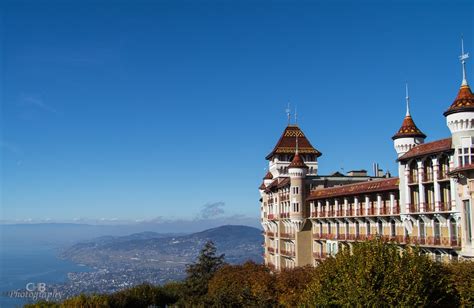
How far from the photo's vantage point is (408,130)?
2069 inches

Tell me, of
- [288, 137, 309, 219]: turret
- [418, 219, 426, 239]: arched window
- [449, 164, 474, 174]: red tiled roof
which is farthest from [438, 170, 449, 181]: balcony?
[288, 137, 309, 219]: turret

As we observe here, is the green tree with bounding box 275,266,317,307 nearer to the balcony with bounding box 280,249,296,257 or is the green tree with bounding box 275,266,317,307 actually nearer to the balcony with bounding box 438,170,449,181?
the balcony with bounding box 438,170,449,181

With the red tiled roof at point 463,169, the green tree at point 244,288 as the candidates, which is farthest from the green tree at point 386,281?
the green tree at point 244,288

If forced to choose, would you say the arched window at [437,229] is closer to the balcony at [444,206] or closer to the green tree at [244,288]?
the balcony at [444,206]

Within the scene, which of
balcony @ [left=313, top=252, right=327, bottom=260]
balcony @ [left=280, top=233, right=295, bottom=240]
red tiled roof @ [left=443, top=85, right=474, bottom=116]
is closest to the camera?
red tiled roof @ [left=443, top=85, right=474, bottom=116]

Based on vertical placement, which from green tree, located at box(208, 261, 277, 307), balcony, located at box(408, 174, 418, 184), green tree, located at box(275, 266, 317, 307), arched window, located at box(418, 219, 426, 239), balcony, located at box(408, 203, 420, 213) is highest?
balcony, located at box(408, 174, 418, 184)

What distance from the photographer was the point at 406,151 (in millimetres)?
52000

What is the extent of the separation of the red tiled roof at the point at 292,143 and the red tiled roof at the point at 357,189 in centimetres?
1629

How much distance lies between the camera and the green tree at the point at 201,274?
279ft

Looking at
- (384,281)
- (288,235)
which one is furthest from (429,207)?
(288,235)

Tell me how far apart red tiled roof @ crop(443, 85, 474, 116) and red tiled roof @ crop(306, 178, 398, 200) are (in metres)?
12.6

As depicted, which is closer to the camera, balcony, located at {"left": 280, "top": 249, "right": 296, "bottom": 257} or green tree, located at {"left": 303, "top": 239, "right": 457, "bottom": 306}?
green tree, located at {"left": 303, "top": 239, "right": 457, "bottom": 306}

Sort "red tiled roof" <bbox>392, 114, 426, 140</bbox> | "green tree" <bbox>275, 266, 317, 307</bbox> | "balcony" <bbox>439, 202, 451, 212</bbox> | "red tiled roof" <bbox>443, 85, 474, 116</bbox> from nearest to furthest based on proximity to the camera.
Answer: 1. "red tiled roof" <bbox>443, 85, 474, 116</bbox>
2. "balcony" <bbox>439, 202, 451, 212</bbox>
3. "green tree" <bbox>275, 266, 317, 307</bbox>
4. "red tiled roof" <bbox>392, 114, 426, 140</bbox>

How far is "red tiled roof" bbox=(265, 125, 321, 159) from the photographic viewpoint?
89.2 m
